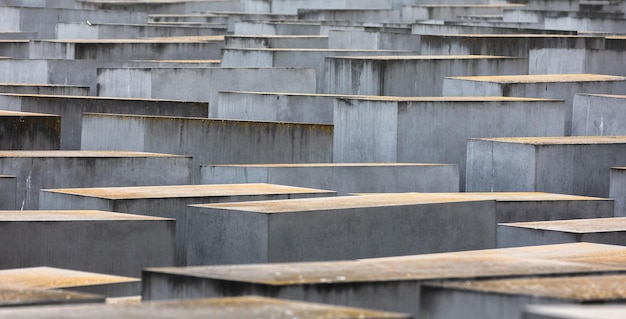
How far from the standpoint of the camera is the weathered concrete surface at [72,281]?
25.5ft

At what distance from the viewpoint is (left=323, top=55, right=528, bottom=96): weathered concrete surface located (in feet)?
62.7

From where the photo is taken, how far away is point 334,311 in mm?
5418

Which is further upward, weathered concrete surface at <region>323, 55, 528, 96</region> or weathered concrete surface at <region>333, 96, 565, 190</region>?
weathered concrete surface at <region>323, 55, 528, 96</region>

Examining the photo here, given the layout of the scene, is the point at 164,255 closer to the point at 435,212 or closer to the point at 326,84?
the point at 435,212

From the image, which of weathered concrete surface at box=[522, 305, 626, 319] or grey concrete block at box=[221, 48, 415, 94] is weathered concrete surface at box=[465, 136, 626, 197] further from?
weathered concrete surface at box=[522, 305, 626, 319]

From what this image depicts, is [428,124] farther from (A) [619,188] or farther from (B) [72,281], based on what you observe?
(B) [72,281]

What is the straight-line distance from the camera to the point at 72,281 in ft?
26.5

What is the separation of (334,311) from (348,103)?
10.5 meters

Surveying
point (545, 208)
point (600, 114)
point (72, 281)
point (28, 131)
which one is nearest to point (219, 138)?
point (28, 131)

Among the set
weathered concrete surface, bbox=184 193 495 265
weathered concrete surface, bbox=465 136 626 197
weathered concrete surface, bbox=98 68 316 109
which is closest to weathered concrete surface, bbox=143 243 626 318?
weathered concrete surface, bbox=184 193 495 265

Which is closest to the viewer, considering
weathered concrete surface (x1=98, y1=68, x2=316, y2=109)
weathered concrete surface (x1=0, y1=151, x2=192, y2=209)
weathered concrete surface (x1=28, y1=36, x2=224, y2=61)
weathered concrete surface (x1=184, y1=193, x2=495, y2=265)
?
weathered concrete surface (x1=184, y1=193, x2=495, y2=265)

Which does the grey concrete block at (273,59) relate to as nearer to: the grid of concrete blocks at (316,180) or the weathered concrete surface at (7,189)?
the grid of concrete blocks at (316,180)

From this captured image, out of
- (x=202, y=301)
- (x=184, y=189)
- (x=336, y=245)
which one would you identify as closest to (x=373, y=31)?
(x=184, y=189)

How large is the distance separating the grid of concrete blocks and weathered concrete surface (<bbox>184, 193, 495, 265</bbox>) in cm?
2
